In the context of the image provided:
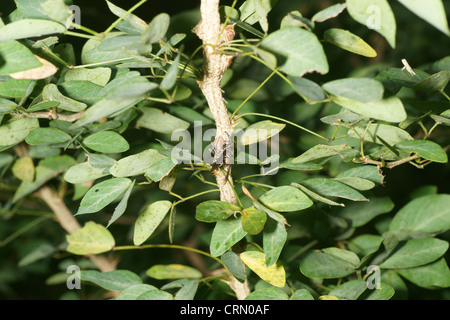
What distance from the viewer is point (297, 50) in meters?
0.39

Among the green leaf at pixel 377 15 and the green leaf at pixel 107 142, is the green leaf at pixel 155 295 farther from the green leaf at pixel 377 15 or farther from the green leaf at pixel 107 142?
the green leaf at pixel 377 15

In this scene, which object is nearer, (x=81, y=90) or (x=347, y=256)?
(x=81, y=90)

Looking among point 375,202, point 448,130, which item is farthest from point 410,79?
point 448,130

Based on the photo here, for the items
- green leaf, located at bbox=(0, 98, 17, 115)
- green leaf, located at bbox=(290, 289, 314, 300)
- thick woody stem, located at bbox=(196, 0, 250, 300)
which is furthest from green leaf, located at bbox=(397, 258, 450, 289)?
green leaf, located at bbox=(0, 98, 17, 115)

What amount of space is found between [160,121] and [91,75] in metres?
0.13

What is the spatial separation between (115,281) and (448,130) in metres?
0.75

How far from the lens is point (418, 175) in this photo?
100cm

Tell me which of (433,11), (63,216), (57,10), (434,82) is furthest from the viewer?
(63,216)

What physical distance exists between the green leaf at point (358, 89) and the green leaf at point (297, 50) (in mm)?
34

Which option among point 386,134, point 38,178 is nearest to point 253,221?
point 386,134

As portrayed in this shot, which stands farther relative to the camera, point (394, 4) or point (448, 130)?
point (394, 4)

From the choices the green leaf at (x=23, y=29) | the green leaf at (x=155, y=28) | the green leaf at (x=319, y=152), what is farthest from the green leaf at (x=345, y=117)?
the green leaf at (x=23, y=29)

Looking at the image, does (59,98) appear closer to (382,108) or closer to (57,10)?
(57,10)

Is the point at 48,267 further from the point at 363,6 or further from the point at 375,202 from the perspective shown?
the point at 363,6
